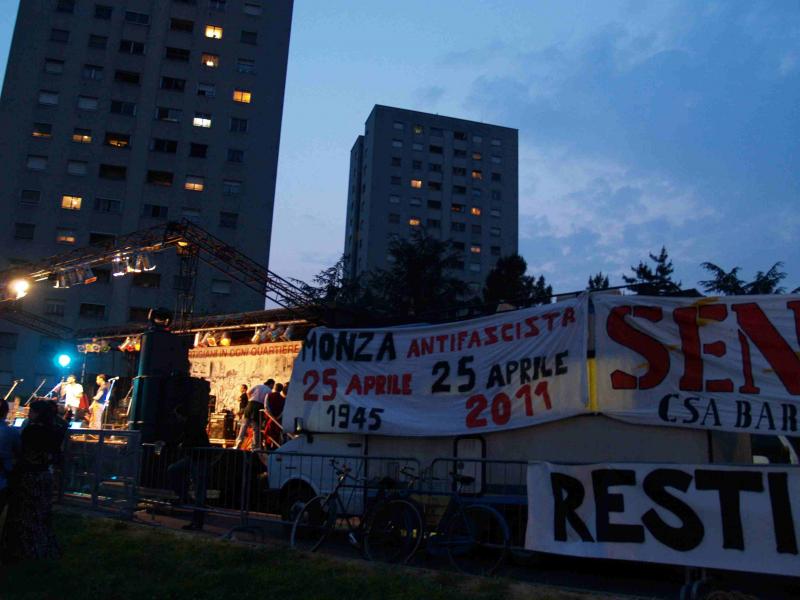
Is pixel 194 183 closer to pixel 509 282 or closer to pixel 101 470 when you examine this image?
pixel 509 282

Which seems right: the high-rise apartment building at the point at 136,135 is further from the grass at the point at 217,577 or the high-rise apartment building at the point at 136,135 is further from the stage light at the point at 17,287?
the grass at the point at 217,577

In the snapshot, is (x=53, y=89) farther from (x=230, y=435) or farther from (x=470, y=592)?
(x=470, y=592)

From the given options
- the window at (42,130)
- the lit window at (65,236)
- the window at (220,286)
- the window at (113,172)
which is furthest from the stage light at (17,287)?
the window at (42,130)

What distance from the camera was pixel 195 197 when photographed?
177 feet

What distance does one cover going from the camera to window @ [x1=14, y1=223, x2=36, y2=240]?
164 ft

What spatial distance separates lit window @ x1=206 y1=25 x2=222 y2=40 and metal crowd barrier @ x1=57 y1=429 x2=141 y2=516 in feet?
169

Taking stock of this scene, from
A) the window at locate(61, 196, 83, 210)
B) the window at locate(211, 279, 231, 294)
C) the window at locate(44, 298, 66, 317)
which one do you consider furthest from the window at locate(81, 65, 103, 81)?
the window at locate(211, 279, 231, 294)

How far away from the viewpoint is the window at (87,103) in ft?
175

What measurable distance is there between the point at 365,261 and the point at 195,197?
2991cm

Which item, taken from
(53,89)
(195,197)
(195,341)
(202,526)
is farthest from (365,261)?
(202,526)

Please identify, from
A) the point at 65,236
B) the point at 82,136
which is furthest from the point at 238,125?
the point at 65,236

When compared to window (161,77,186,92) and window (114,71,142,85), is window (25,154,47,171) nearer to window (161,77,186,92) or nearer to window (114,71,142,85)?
window (114,71,142,85)

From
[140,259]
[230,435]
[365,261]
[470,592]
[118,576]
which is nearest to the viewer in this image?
[470,592]

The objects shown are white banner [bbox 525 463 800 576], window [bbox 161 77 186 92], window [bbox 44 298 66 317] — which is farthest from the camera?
window [bbox 161 77 186 92]
